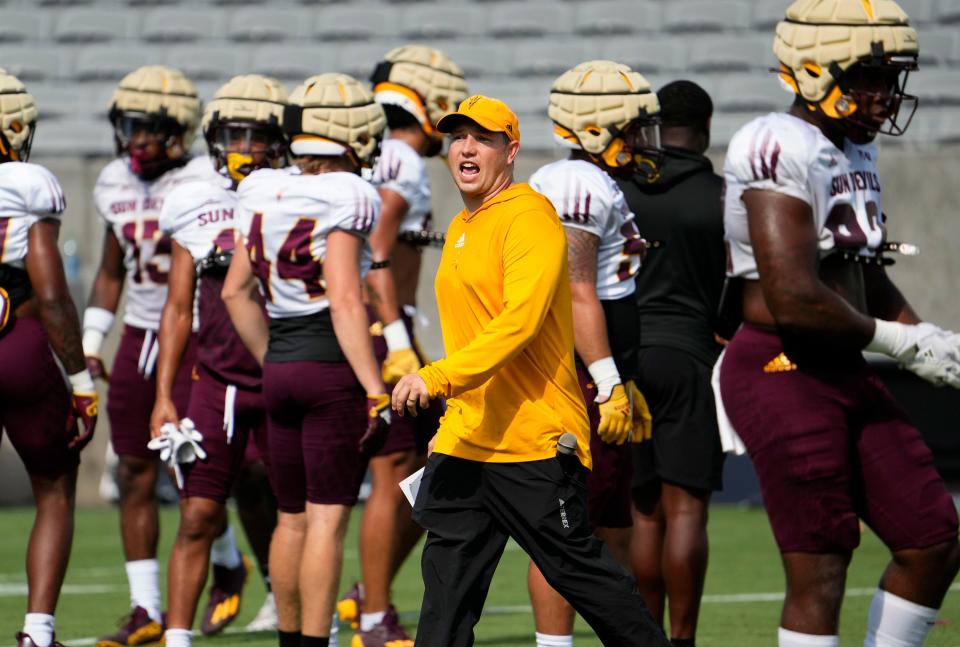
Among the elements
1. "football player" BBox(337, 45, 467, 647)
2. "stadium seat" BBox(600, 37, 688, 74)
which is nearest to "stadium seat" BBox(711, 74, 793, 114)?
"stadium seat" BBox(600, 37, 688, 74)

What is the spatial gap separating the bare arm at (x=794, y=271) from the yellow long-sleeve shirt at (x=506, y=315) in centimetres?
51

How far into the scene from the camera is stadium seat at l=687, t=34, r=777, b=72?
42.4 feet

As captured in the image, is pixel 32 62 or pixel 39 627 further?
pixel 32 62

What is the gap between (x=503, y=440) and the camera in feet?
14.0

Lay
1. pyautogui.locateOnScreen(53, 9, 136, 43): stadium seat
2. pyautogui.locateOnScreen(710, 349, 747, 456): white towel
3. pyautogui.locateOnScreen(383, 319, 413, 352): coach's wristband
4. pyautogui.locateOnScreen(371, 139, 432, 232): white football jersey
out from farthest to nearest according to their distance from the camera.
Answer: pyautogui.locateOnScreen(53, 9, 136, 43): stadium seat
pyautogui.locateOnScreen(371, 139, 432, 232): white football jersey
pyautogui.locateOnScreen(383, 319, 413, 352): coach's wristband
pyautogui.locateOnScreen(710, 349, 747, 456): white towel

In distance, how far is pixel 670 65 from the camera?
13016 millimetres

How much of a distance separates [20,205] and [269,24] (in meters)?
8.24

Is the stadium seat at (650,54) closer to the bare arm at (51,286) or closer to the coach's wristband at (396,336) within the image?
the coach's wristband at (396,336)

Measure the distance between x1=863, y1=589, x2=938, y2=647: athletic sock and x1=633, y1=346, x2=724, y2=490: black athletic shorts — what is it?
155 centimetres

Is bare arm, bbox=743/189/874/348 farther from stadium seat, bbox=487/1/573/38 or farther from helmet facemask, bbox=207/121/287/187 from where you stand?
stadium seat, bbox=487/1/573/38

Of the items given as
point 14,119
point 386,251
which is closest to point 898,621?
point 386,251

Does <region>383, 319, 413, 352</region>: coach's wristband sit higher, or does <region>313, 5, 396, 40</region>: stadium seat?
<region>313, 5, 396, 40</region>: stadium seat

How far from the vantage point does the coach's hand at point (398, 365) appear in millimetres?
6445

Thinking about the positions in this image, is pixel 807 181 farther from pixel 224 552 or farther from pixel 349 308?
pixel 224 552
